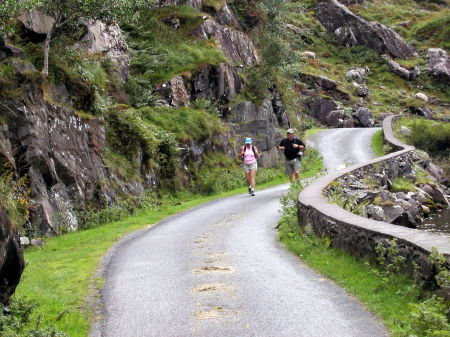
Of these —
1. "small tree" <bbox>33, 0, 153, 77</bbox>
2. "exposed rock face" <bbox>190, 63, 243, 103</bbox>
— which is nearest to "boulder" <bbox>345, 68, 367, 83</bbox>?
"exposed rock face" <bbox>190, 63, 243, 103</bbox>

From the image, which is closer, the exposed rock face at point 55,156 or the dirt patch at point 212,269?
the dirt patch at point 212,269

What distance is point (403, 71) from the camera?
216 feet

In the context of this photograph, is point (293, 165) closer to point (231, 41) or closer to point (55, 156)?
point (55, 156)

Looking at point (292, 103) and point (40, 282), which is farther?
point (292, 103)

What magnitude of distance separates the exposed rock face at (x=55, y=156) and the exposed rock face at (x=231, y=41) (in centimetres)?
1760

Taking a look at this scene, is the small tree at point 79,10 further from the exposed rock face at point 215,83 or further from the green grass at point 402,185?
the green grass at point 402,185

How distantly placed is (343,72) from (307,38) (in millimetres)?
10657

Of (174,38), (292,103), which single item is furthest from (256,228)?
(292,103)

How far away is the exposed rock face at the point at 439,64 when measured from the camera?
65206mm

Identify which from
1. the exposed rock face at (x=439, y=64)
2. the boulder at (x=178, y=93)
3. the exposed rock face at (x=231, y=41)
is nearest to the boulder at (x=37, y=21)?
the boulder at (x=178, y=93)

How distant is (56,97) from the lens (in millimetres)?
17281

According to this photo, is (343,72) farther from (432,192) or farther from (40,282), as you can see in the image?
(40,282)

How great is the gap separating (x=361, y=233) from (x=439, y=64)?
6493 cm

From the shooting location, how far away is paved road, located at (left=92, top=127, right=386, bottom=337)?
632 centimetres
